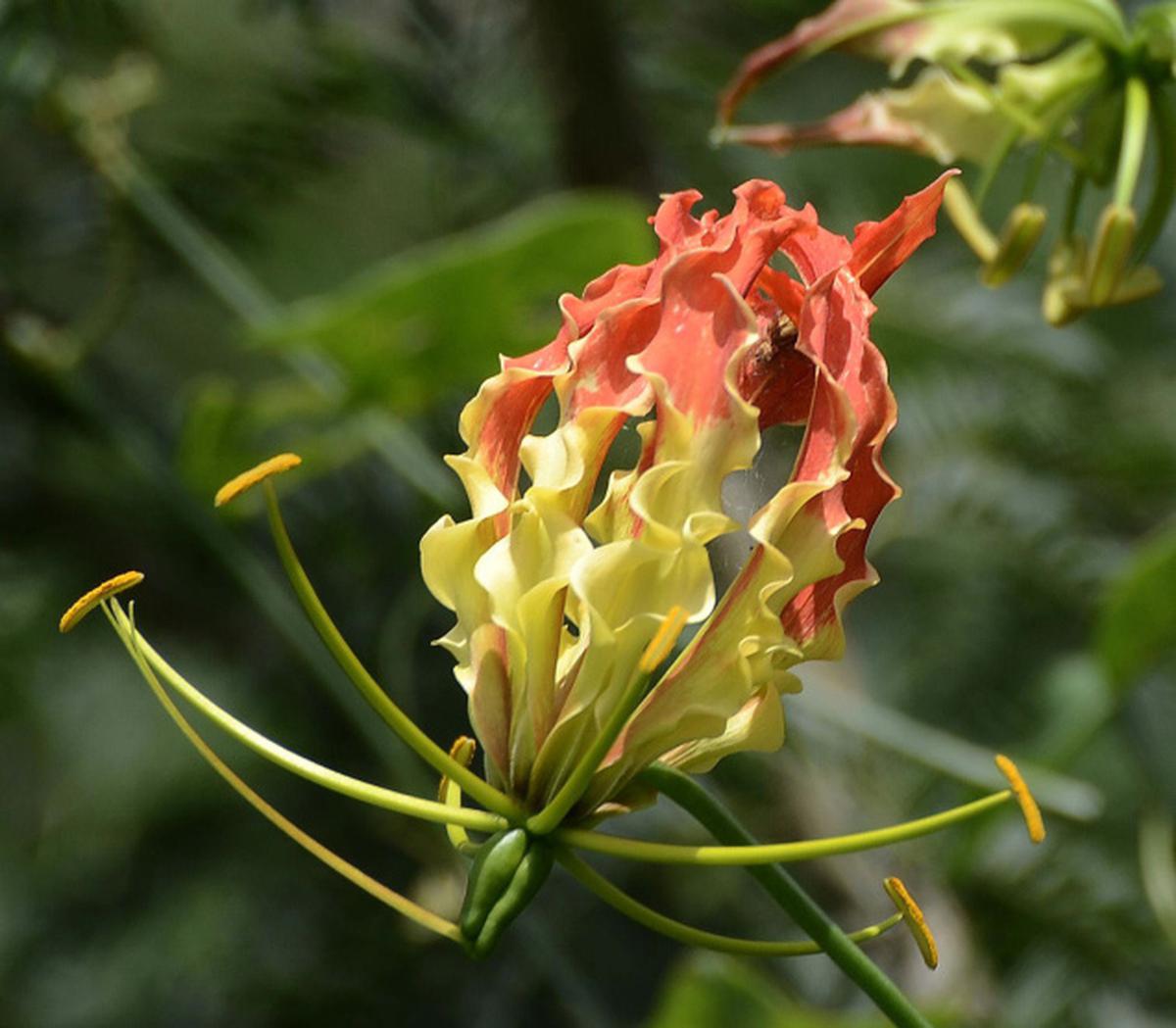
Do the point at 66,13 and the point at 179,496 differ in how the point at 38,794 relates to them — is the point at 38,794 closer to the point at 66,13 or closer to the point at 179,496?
the point at 179,496

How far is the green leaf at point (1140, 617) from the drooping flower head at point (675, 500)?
45 centimetres

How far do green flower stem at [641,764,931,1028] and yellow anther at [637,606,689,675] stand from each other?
31 millimetres

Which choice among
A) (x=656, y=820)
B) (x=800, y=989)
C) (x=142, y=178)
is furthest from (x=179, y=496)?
(x=800, y=989)

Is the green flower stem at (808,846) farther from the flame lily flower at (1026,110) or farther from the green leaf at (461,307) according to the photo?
the green leaf at (461,307)

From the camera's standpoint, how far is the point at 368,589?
121 cm

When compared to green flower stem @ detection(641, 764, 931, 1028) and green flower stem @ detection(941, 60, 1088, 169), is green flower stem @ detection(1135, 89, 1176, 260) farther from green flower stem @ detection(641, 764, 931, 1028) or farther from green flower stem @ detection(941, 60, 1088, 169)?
green flower stem @ detection(641, 764, 931, 1028)

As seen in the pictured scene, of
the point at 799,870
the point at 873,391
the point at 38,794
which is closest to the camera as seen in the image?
the point at 873,391

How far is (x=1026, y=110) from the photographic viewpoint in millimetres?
696

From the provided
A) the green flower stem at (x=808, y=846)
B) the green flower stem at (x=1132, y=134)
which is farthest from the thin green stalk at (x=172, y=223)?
the green flower stem at (x=808, y=846)

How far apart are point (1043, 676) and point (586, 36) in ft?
1.82

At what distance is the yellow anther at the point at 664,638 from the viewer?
17.7 inches

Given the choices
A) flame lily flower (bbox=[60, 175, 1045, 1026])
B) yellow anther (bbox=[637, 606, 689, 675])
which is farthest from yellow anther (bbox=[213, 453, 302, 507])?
yellow anther (bbox=[637, 606, 689, 675])

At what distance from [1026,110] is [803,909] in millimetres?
380

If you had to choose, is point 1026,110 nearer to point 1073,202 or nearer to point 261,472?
point 1073,202
